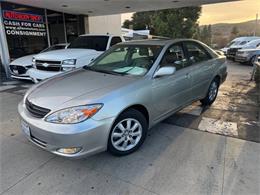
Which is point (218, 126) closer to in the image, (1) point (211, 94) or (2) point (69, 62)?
(1) point (211, 94)

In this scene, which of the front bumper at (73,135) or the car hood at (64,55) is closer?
the front bumper at (73,135)

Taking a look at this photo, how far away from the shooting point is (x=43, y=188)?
2193 mm

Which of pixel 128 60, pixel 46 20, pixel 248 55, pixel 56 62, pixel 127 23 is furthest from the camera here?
pixel 127 23

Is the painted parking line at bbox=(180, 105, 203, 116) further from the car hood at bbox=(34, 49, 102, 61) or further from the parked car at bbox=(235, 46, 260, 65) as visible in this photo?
the parked car at bbox=(235, 46, 260, 65)

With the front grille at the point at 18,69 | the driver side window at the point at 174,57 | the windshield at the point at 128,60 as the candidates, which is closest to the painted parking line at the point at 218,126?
the driver side window at the point at 174,57

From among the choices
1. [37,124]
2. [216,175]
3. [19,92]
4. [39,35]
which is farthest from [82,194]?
[39,35]

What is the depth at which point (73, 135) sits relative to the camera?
2.14 metres

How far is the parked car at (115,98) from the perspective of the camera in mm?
2219

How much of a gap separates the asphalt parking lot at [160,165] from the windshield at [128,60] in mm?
1099

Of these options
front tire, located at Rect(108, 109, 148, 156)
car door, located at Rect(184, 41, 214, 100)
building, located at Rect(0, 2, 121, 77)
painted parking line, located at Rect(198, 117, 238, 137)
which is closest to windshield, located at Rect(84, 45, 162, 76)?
front tire, located at Rect(108, 109, 148, 156)

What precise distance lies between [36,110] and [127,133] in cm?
115

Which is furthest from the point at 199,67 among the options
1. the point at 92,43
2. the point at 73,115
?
Result: the point at 92,43

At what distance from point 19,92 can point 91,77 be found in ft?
12.5

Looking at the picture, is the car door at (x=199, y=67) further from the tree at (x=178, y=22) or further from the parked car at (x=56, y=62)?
the tree at (x=178, y=22)
